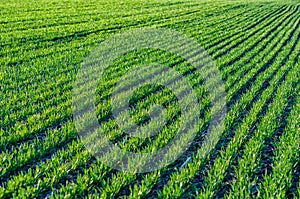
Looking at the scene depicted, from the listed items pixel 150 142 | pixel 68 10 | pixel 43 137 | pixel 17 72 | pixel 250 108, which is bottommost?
pixel 250 108

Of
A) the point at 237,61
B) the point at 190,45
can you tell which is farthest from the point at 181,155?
the point at 190,45

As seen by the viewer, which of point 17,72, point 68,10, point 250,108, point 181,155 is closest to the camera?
point 181,155

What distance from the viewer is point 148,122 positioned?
241 inches

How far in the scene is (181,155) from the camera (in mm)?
5051

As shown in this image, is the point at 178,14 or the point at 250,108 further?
the point at 178,14

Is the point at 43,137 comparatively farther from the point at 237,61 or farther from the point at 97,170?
the point at 237,61

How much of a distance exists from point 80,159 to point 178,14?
60.5 ft

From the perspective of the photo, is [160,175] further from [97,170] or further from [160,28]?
[160,28]

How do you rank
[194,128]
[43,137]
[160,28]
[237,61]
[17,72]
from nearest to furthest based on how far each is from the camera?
[43,137]
[194,128]
[17,72]
[237,61]
[160,28]

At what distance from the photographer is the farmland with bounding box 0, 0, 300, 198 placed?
4.23m

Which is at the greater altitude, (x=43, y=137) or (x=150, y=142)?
(x=43, y=137)

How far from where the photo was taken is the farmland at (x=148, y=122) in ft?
13.9

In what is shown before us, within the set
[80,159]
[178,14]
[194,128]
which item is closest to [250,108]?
[194,128]

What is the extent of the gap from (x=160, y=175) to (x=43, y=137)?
77.3 inches
